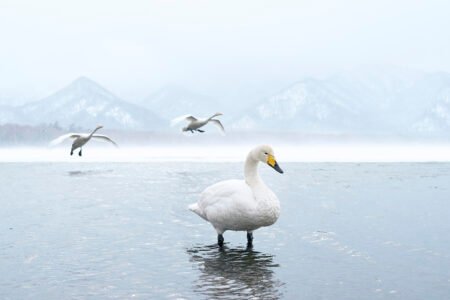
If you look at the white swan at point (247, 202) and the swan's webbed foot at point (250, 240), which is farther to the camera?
the swan's webbed foot at point (250, 240)

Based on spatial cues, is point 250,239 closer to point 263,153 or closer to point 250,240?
point 250,240

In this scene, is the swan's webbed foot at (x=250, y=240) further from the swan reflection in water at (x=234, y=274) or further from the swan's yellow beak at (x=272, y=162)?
the swan's yellow beak at (x=272, y=162)

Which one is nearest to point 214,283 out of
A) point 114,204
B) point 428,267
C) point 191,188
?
point 428,267

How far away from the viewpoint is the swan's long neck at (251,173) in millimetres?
13289

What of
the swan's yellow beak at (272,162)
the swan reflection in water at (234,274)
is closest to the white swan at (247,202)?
the swan's yellow beak at (272,162)

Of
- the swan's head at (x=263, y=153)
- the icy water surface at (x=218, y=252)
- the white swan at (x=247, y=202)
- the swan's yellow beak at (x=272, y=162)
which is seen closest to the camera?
the icy water surface at (x=218, y=252)

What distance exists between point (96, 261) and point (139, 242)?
221 cm

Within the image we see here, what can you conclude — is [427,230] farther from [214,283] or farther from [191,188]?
[191,188]

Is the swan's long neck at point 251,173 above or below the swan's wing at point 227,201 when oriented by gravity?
above

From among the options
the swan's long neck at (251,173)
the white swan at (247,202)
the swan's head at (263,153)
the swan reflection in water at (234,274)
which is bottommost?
the swan reflection in water at (234,274)

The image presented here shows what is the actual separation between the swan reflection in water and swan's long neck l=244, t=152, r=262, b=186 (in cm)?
145

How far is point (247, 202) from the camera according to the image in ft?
41.9

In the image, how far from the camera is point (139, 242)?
47.4 feet

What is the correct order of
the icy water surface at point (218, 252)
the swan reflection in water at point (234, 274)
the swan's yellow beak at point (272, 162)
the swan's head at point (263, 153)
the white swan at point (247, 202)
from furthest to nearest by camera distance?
1. the swan's head at point (263, 153)
2. the swan's yellow beak at point (272, 162)
3. the white swan at point (247, 202)
4. the icy water surface at point (218, 252)
5. the swan reflection in water at point (234, 274)
